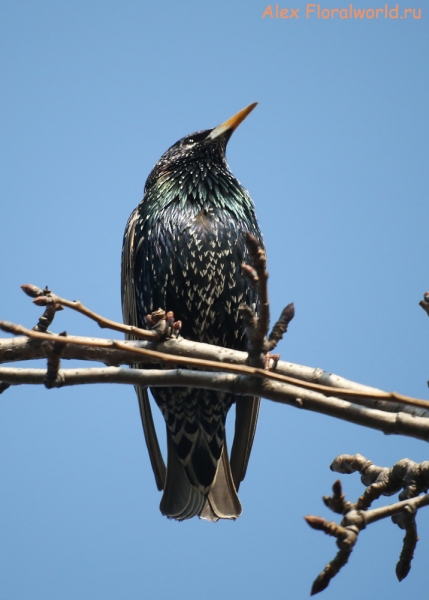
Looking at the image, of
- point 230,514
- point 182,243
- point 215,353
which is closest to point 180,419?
point 230,514

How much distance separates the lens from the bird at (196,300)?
448 centimetres

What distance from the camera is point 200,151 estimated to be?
5.32 meters

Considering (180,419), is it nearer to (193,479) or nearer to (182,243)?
(193,479)

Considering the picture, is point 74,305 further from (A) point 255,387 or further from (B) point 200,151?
(B) point 200,151

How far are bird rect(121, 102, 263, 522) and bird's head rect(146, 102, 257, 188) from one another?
0.18 m

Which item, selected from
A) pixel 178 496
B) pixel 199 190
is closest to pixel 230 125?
pixel 199 190

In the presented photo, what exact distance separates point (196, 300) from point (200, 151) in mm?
1324

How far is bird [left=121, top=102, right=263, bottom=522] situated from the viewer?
14.7 ft

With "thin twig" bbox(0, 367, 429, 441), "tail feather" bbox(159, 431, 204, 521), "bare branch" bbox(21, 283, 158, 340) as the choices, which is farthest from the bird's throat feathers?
"thin twig" bbox(0, 367, 429, 441)

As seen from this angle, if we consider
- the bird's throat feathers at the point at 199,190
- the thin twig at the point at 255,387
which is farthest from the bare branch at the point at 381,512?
the bird's throat feathers at the point at 199,190

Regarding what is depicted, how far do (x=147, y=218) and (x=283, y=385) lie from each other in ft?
8.57

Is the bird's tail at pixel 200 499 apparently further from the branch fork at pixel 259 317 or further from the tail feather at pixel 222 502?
the branch fork at pixel 259 317

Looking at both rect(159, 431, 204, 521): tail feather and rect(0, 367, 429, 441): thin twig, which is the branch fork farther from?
rect(159, 431, 204, 521): tail feather

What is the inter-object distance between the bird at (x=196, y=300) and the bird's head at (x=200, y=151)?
0.58 feet
